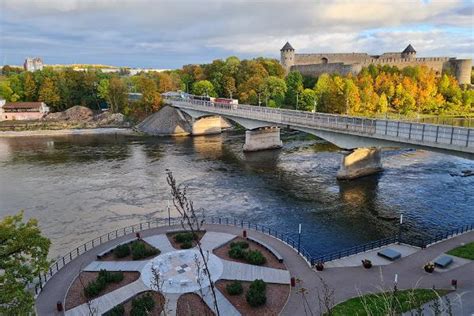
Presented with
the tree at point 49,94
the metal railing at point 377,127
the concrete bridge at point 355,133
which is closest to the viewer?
the metal railing at point 377,127

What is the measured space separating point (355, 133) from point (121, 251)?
1275 inches

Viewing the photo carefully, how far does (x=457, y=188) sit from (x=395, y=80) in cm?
6566

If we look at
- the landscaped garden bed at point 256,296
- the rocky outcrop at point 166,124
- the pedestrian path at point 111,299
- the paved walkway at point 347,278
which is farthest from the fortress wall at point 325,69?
the pedestrian path at point 111,299

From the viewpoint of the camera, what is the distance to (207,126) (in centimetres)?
→ 9400

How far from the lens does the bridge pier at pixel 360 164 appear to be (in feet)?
164

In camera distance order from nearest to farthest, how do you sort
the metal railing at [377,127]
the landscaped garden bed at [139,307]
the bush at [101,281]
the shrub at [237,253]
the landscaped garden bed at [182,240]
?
the landscaped garden bed at [139,307] → the bush at [101,281] → the shrub at [237,253] → the landscaped garden bed at [182,240] → the metal railing at [377,127]

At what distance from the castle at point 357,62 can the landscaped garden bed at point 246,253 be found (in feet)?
330

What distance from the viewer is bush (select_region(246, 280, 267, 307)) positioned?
2031 centimetres

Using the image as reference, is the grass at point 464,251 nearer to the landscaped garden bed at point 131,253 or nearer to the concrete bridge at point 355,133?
the concrete bridge at point 355,133

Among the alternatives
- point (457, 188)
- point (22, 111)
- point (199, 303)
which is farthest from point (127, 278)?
point (22, 111)

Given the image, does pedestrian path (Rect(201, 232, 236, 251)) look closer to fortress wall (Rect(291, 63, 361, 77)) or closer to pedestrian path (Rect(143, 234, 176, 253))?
pedestrian path (Rect(143, 234, 176, 253))

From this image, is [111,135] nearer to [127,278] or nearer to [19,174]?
[19,174]

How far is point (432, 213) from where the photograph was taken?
37.9 meters

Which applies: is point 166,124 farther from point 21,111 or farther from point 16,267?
point 16,267
